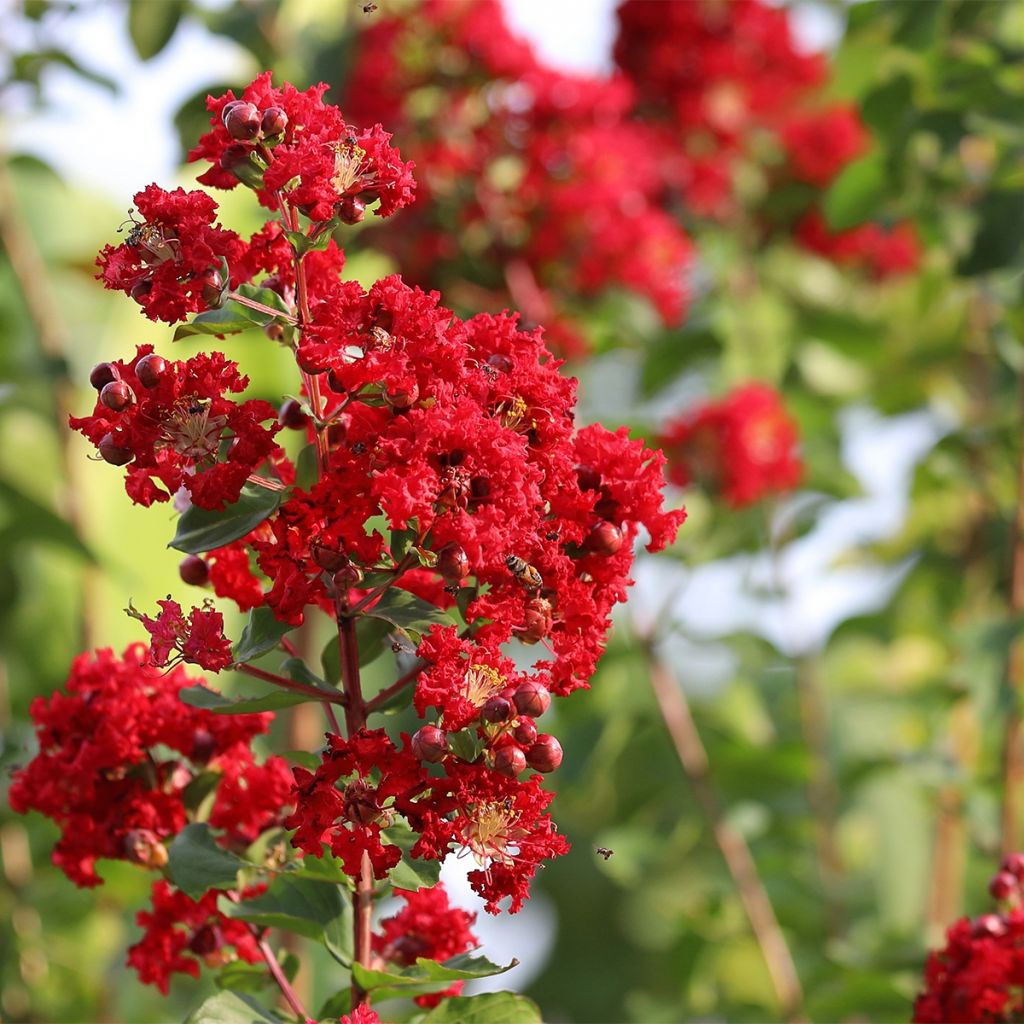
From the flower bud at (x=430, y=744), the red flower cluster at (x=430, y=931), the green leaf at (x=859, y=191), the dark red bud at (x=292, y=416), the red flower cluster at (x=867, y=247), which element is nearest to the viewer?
the flower bud at (x=430, y=744)

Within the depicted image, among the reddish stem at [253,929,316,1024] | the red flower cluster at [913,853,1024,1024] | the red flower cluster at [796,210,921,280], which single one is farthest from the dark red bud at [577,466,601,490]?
the red flower cluster at [796,210,921,280]

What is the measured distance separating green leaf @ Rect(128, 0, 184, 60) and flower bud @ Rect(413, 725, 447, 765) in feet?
5.49

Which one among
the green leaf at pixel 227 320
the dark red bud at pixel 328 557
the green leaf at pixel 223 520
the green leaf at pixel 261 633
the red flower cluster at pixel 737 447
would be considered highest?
the red flower cluster at pixel 737 447

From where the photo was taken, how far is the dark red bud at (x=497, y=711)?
1057 mm

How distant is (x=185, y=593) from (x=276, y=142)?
2.39 meters

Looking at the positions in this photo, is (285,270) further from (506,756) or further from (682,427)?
(682,427)

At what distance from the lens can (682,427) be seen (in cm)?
271

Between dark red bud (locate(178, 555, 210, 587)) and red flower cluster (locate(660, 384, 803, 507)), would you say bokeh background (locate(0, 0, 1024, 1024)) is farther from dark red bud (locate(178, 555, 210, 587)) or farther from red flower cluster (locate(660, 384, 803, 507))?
dark red bud (locate(178, 555, 210, 587))

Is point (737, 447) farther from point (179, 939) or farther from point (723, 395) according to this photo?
point (179, 939)

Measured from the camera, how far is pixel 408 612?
1122 mm

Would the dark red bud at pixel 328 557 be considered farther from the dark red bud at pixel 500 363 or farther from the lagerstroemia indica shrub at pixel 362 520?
the dark red bud at pixel 500 363

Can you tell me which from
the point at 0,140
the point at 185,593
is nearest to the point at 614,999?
the point at 185,593

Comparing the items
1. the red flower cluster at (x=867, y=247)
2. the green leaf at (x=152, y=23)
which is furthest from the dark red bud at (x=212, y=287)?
the red flower cluster at (x=867, y=247)

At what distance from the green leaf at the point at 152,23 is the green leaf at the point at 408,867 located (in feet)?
5.43
